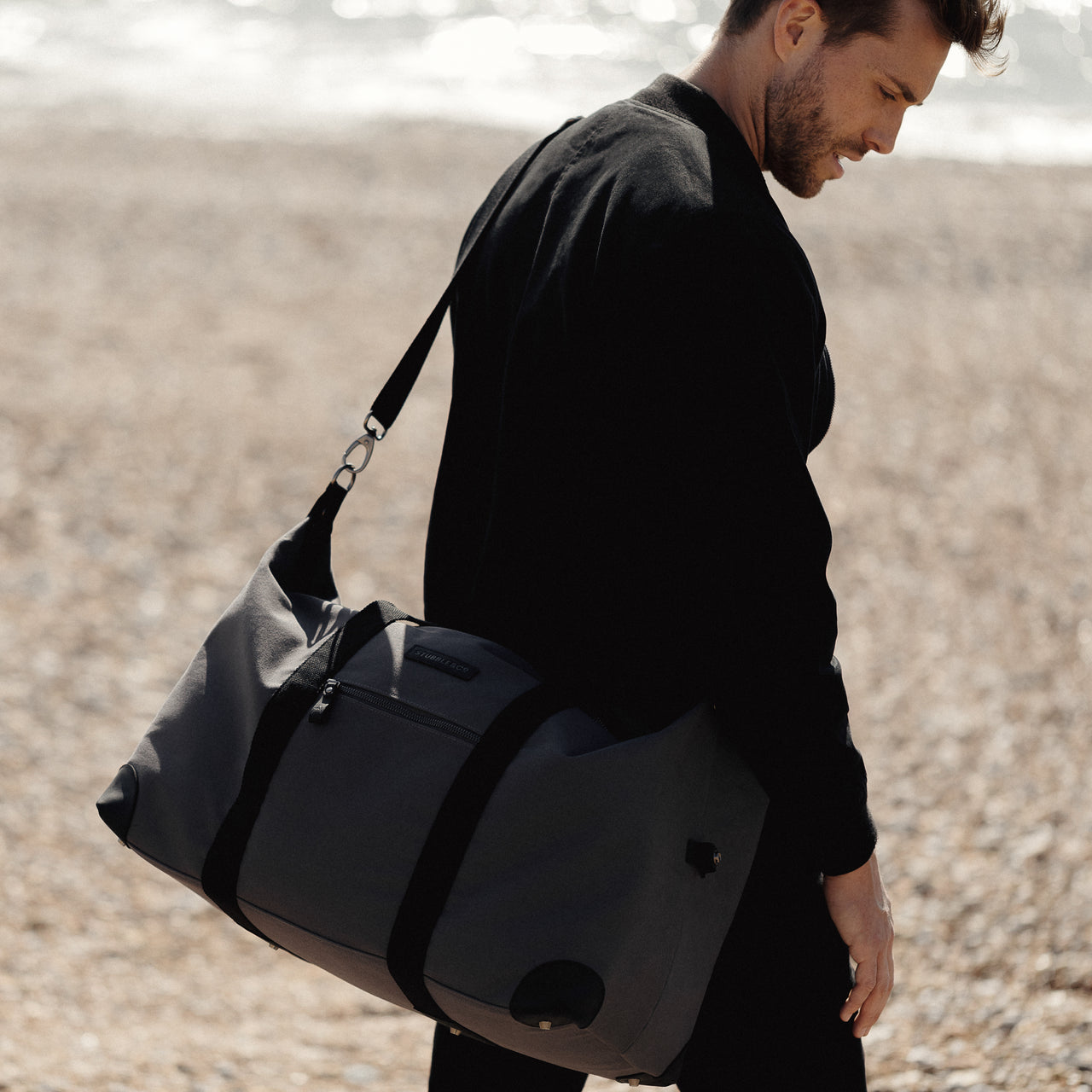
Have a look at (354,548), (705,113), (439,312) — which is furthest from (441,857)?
(354,548)

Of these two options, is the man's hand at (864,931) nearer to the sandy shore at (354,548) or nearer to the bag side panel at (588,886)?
the bag side panel at (588,886)

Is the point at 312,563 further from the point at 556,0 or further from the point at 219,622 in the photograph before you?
the point at 556,0

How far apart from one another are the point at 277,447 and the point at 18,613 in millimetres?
2197

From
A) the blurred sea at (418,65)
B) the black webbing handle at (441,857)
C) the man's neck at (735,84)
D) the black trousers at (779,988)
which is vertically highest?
the man's neck at (735,84)

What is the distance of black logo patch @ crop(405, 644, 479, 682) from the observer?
4.57ft

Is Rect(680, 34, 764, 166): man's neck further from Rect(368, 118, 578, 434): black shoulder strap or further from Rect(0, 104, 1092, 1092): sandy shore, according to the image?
Rect(0, 104, 1092, 1092): sandy shore

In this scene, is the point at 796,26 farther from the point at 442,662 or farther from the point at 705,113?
the point at 442,662

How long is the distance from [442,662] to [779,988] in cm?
60

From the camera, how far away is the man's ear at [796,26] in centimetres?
142

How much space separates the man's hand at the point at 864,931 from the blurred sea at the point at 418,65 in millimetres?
16156

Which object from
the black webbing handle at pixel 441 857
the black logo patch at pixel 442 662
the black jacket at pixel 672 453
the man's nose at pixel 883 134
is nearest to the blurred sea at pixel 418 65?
the man's nose at pixel 883 134

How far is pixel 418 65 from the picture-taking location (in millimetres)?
26797

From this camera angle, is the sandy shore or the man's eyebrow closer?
the man's eyebrow

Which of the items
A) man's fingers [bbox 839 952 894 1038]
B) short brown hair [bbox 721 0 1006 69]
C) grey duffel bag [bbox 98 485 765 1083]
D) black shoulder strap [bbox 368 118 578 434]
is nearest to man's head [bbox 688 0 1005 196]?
short brown hair [bbox 721 0 1006 69]
